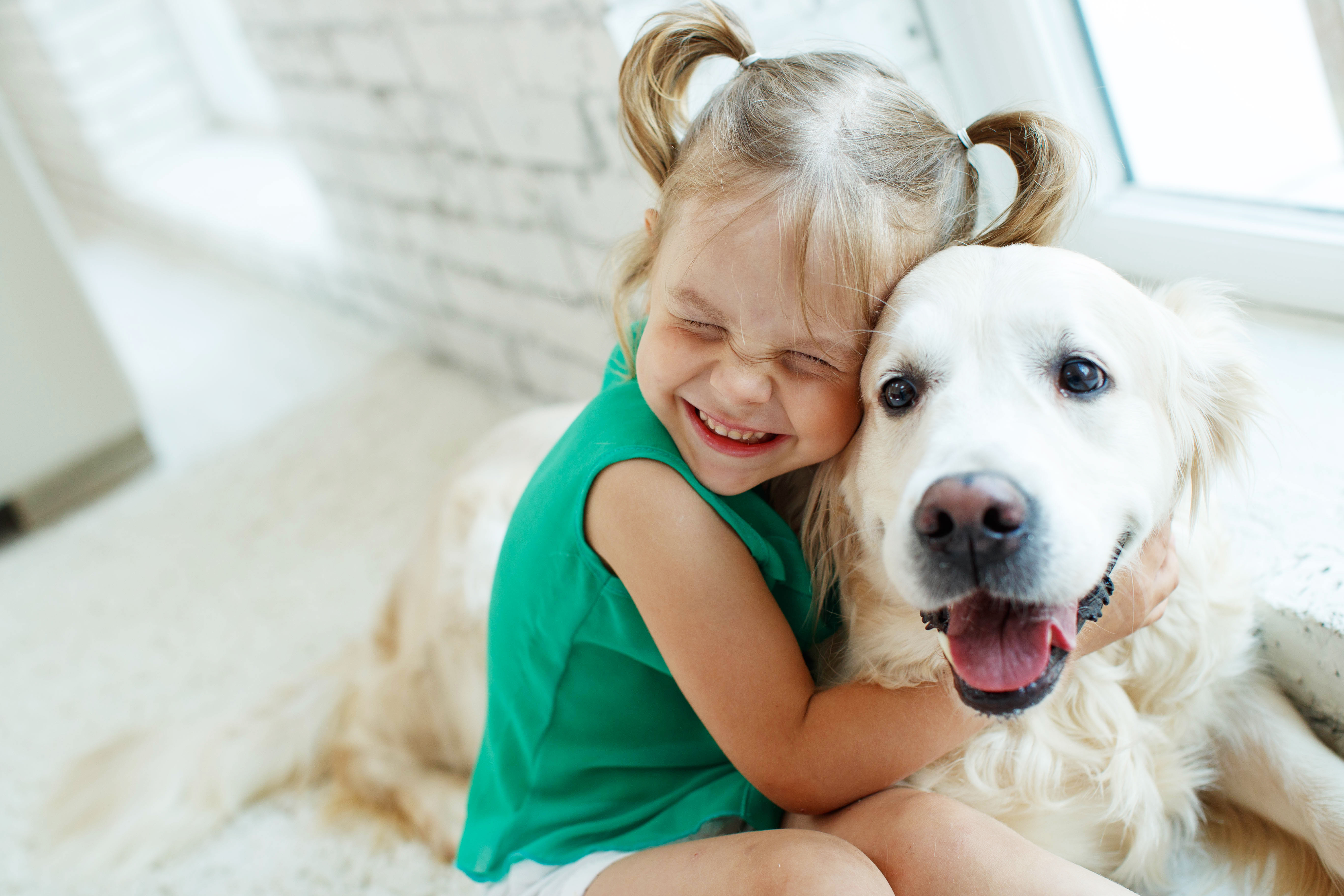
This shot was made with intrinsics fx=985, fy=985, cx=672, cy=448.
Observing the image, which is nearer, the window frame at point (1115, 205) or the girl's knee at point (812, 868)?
the girl's knee at point (812, 868)

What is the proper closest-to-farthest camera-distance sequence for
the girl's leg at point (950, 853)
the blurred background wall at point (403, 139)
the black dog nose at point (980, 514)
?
the black dog nose at point (980, 514) < the girl's leg at point (950, 853) < the blurred background wall at point (403, 139)

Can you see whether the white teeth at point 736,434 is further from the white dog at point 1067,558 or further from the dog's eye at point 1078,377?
the dog's eye at point 1078,377

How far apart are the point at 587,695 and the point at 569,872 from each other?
18cm

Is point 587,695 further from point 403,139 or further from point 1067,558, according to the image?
point 403,139

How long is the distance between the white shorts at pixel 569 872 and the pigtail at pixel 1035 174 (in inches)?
25.2

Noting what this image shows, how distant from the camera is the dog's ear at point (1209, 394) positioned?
864 millimetres

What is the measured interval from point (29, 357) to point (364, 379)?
80 centimetres

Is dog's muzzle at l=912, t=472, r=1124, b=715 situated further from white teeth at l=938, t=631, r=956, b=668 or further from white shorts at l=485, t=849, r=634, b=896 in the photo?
white shorts at l=485, t=849, r=634, b=896

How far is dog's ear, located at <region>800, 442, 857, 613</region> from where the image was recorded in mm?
949

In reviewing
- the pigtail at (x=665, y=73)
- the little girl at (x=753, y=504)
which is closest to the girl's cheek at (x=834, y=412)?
the little girl at (x=753, y=504)

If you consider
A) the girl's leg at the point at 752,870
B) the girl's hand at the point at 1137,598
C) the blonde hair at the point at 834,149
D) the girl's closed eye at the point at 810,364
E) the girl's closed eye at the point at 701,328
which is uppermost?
the blonde hair at the point at 834,149

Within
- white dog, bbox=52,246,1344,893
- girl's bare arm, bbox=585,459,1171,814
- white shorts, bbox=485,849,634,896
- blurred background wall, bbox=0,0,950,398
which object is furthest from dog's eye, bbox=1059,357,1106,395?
white shorts, bbox=485,849,634,896

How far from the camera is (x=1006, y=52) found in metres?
1.51

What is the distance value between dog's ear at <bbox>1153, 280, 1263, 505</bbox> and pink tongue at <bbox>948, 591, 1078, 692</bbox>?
0.67 feet
